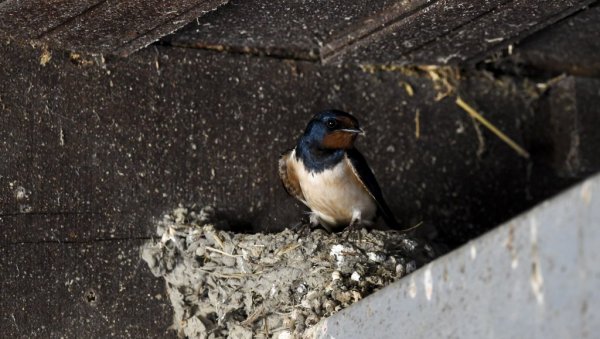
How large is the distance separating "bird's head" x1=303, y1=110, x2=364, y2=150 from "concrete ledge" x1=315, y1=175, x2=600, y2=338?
A: 1.46 m

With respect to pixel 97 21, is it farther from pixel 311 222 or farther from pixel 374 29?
pixel 311 222

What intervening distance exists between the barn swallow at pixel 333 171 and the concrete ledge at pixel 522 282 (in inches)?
57.5

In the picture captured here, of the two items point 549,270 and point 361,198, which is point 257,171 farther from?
point 549,270

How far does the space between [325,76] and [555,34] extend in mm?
877

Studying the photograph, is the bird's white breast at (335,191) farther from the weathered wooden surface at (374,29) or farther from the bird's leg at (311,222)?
the weathered wooden surface at (374,29)

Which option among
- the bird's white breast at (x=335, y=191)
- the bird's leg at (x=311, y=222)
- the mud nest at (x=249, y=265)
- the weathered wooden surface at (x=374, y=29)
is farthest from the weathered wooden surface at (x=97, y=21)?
the bird's leg at (x=311, y=222)

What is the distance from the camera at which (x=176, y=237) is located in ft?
11.9

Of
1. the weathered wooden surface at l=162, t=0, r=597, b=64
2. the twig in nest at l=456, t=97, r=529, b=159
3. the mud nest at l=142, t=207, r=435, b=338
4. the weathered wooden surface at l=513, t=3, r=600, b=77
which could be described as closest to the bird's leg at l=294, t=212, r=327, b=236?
the mud nest at l=142, t=207, r=435, b=338

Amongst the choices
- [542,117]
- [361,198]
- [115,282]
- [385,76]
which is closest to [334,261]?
[361,198]

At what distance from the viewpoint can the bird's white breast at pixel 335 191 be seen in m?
3.80

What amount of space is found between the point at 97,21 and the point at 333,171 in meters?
1.08

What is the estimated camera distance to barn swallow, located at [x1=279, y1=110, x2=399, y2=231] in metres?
3.74

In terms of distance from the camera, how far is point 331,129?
3.72 meters

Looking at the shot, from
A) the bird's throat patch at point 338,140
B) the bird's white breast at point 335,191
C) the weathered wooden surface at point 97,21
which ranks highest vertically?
the weathered wooden surface at point 97,21
